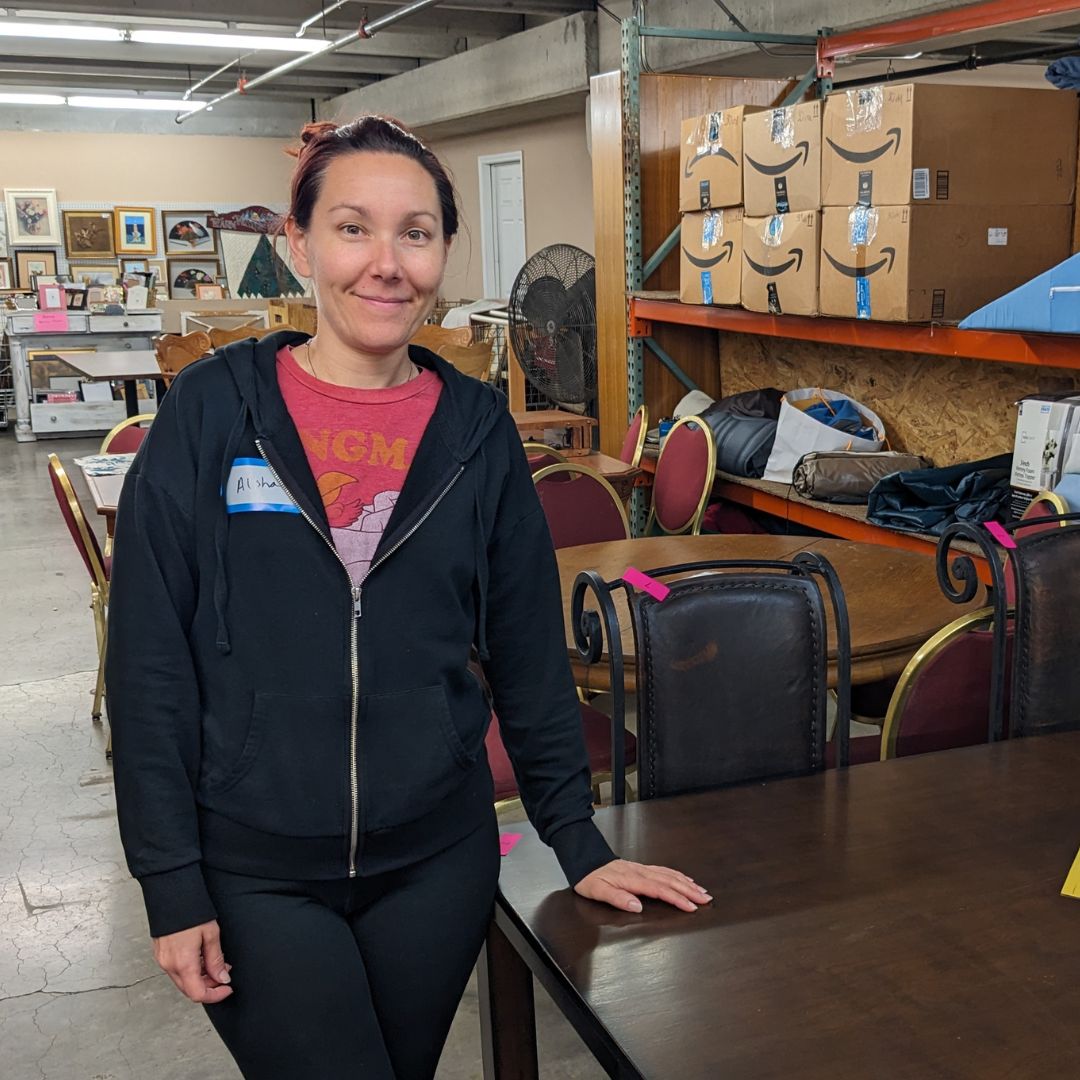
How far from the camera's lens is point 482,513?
4.38 feet

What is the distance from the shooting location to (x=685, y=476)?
14.1ft

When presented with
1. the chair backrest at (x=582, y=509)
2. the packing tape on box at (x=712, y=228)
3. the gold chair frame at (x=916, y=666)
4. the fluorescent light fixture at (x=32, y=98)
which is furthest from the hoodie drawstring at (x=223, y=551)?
the fluorescent light fixture at (x=32, y=98)

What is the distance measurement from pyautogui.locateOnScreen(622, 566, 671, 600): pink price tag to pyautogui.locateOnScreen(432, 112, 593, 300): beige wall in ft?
25.1

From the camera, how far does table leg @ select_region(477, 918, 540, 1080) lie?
1492 mm

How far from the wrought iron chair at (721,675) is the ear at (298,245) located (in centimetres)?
72

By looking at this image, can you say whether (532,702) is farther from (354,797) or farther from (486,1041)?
(486,1041)

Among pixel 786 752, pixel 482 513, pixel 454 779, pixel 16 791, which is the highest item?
pixel 482 513

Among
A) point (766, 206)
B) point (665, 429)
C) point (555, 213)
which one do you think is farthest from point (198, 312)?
point (766, 206)

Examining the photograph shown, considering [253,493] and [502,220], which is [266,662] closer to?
[253,493]

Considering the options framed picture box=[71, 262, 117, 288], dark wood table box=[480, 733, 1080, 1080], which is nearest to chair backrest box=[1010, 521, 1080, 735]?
dark wood table box=[480, 733, 1080, 1080]

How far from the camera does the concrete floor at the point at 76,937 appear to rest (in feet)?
7.55

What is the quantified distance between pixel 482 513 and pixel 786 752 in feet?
2.63

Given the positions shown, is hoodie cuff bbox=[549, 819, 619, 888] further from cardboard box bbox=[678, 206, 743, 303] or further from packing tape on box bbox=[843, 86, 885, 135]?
cardboard box bbox=[678, 206, 743, 303]

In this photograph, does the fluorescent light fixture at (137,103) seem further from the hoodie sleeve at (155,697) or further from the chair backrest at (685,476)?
the hoodie sleeve at (155,697)
